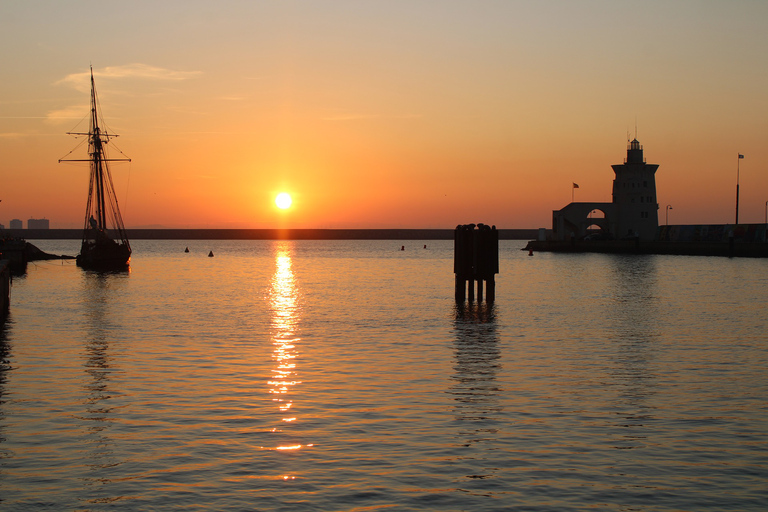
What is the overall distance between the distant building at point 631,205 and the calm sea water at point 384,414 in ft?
308

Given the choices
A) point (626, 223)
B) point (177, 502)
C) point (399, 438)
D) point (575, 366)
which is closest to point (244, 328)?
point (575, 366)

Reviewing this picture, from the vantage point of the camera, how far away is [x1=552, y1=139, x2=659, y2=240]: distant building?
125312 mm

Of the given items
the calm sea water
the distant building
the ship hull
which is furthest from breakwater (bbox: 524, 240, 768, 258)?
the calm sea water

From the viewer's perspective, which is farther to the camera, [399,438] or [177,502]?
[399,438]

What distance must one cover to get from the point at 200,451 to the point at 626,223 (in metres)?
122

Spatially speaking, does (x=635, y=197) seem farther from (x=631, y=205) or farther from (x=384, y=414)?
(x=384, y=414)

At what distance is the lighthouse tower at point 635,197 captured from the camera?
12519 cm

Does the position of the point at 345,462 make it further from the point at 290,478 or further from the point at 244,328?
the point at 244,328

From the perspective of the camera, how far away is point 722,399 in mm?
17125

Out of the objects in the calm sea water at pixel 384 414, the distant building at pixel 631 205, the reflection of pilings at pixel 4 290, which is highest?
the distant building at pixel 631 205

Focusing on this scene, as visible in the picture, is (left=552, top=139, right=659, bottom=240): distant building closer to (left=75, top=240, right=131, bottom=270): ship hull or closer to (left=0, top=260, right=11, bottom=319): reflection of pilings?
(left=75, top=240, right=131, bottom=270): ship hull

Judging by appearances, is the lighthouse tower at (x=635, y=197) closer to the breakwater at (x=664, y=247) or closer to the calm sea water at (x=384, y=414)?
the breakwater at (x=664, y=247)

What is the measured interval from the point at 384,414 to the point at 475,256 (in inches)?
1100

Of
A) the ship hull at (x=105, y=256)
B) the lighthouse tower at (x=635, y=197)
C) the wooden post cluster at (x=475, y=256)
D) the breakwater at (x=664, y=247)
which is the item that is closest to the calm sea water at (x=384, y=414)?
the wooden post cluster at (x=475, y=256)
